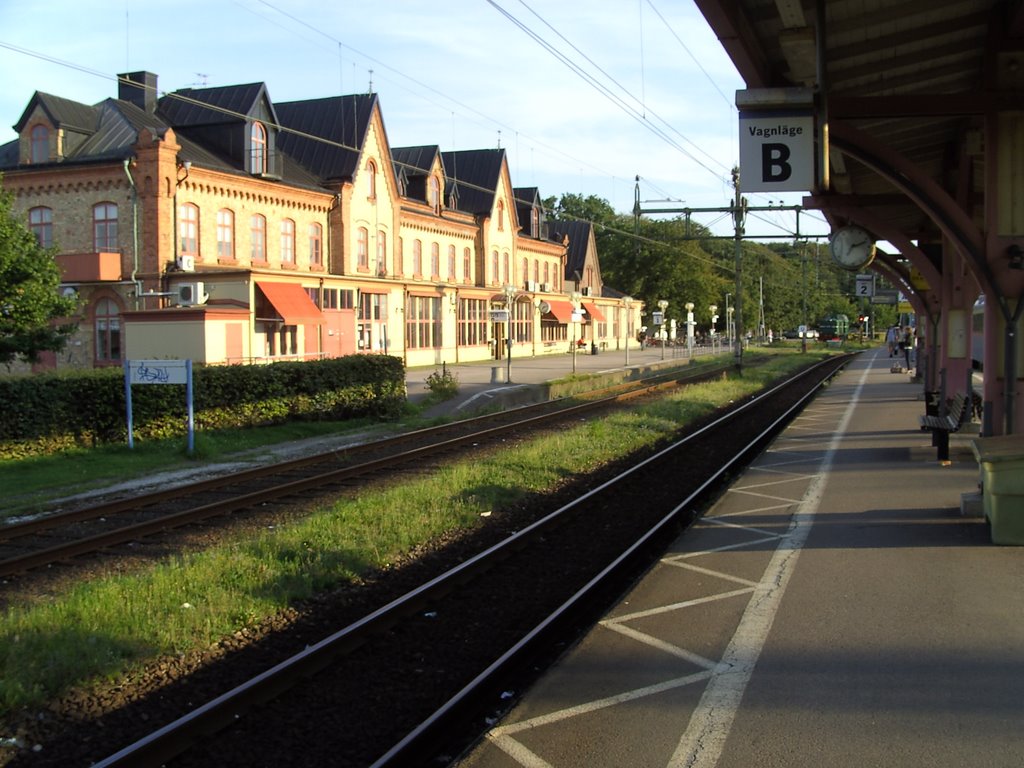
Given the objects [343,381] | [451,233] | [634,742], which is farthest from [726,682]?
[451,233]

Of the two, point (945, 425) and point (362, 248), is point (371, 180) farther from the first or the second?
point (945, 425)

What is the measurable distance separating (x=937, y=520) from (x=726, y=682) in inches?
197

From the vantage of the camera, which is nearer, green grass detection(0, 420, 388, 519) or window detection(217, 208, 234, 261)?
green grass detection(0, 420, 388, 519)

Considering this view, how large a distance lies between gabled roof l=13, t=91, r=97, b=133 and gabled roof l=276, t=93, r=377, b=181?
890 centimetres

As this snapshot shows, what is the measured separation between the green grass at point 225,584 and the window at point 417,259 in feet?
118

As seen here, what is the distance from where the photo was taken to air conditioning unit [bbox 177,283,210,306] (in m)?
27.9

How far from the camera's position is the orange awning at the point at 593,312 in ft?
231

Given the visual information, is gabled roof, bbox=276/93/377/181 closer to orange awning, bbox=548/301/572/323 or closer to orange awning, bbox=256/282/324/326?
orange awning, bbox=256/282/324/326

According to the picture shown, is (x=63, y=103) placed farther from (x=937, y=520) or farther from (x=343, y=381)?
(x=937, y=520)

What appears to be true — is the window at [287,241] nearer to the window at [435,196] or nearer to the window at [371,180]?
→ the window at [371,180]

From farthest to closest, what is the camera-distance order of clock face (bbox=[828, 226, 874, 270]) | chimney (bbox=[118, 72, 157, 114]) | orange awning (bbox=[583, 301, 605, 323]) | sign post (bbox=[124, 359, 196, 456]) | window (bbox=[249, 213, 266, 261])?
orange awning (bbox=[583, 301, 605, 323]) → chimney (bbox=[118, 72, 157, 114]) → window (bbox=[249, 213, 266, 261]) → sign post (bbox=[124, 359, 196, 456]) → clock face (bbox=[828, 226, 874, 270])

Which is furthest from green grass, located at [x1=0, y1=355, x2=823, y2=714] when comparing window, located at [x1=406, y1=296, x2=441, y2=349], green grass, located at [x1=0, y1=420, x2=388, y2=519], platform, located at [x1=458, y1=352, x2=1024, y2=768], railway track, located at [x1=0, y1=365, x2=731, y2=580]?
window, located at [x1=406, y1=296, x2=441, y2=349]

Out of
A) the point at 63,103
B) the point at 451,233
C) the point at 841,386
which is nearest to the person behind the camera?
the point at 841,386

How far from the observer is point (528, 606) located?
7.82 meters
